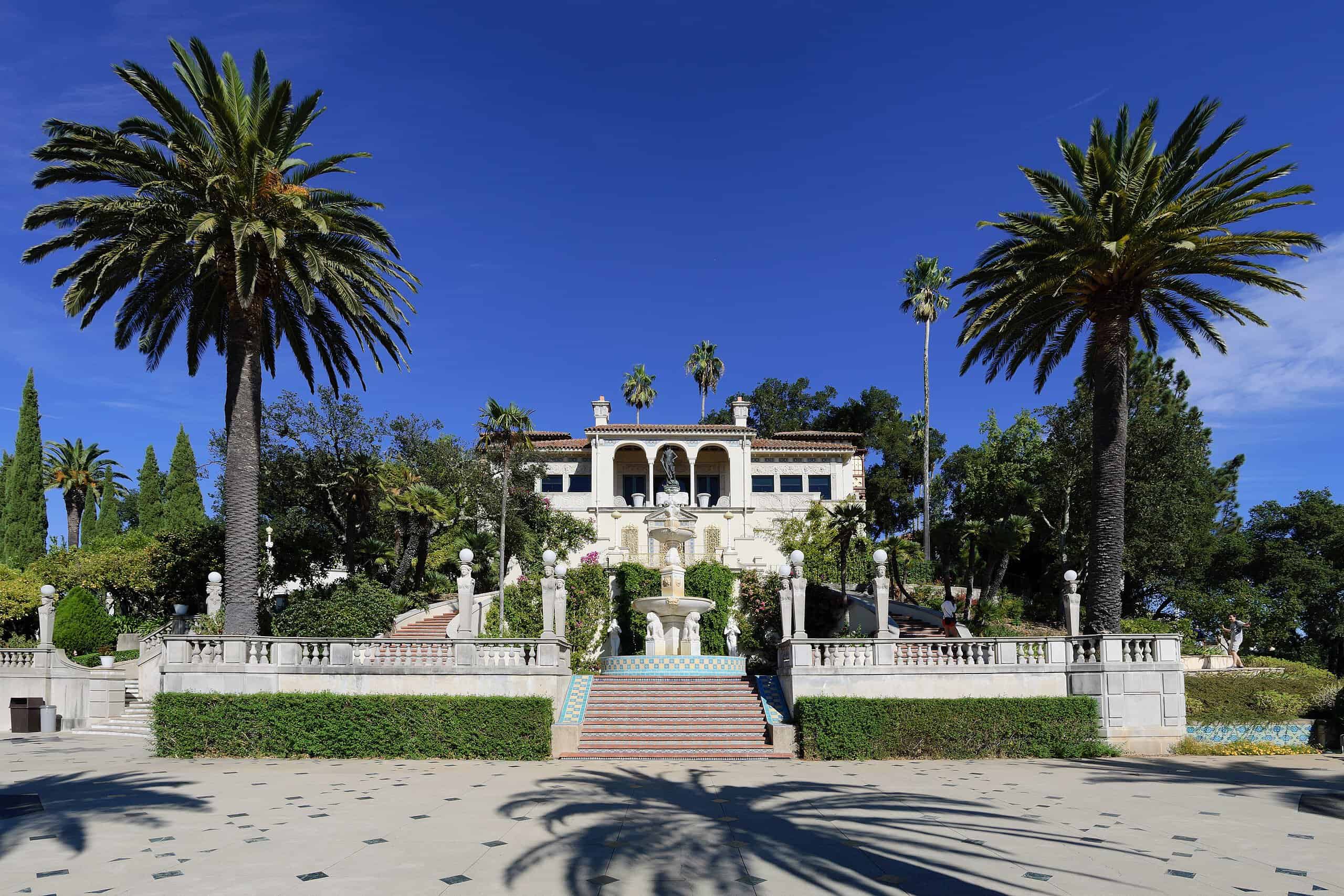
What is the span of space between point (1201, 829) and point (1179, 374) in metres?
37.0

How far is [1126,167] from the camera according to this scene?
68.0 ft

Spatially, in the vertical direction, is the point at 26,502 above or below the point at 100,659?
above

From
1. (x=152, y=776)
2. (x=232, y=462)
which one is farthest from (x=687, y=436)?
(x=152, y=776)

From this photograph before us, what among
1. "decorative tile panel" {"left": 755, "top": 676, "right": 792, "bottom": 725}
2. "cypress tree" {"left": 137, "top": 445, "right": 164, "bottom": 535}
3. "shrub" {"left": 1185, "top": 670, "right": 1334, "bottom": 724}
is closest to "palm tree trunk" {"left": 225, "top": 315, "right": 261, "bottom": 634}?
"decorative tile panel" {"left": 755, "top": 676, "right": 792, "bottom": 725}

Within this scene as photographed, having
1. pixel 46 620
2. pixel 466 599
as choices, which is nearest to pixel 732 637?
pixel 466 599

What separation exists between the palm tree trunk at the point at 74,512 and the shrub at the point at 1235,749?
198 feet

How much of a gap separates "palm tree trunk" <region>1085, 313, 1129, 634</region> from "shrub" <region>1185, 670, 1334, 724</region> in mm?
3437

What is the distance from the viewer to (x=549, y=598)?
2164 centimetres

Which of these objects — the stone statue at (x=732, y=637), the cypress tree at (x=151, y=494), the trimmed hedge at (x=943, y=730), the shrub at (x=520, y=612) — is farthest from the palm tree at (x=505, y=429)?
the cypress tree at (x=151, y=494)

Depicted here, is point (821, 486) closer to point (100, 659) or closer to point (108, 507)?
point (100, 659)

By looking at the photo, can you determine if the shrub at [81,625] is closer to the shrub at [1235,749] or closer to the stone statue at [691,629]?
the stone statue at [691,629]

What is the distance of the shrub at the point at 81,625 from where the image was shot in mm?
32750

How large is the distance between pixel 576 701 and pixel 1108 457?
574 inches

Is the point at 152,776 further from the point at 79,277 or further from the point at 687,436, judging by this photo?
the point at 687,436
